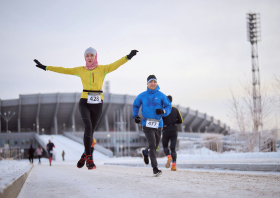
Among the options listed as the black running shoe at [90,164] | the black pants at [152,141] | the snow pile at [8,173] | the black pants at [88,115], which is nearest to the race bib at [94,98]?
the black pants at [88,115]

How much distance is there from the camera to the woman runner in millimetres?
5812

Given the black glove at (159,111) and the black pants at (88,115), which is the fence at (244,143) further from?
the black pants at (88,115)

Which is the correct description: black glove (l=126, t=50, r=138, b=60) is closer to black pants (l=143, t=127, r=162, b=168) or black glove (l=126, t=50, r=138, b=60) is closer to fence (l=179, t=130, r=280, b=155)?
black pants (l=143, t=127, r=162, b=168)

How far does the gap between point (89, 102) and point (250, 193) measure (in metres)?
3.45

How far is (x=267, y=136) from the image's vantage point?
50.9ft

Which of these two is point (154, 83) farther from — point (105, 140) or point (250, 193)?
point (105, 140)

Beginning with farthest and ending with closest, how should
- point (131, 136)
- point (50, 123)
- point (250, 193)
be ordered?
point (50, 123) < point (131, 136) < point (250, 193)

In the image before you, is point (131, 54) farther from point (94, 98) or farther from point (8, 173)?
point (8, 173)

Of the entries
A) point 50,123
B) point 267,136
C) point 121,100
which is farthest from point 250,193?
point 50,123

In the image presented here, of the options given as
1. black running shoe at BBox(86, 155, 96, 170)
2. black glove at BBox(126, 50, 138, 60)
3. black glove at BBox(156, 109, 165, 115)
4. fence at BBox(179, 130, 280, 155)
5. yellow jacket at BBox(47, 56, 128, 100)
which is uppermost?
black glove at BBox(126, 50, 138, 60)

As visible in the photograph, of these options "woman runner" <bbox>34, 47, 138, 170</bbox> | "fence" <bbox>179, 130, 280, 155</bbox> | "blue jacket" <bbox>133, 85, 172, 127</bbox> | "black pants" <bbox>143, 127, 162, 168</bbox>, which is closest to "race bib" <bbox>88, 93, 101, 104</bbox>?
"woman runner" <bbox>34, 47, 138, 170</bbox>

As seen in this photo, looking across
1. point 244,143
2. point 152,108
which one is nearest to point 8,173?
point 152,108

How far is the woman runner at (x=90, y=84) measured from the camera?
5.81m

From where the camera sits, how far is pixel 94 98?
5824mm
